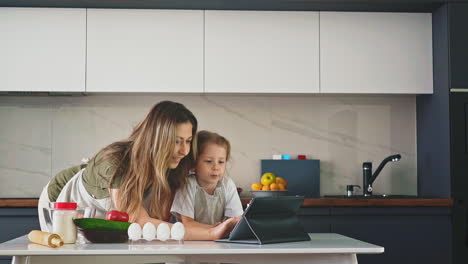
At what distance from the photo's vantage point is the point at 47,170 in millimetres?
4359

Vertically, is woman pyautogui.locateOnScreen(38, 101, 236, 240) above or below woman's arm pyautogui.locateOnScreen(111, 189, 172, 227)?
above

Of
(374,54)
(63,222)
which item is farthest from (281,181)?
(63,222)

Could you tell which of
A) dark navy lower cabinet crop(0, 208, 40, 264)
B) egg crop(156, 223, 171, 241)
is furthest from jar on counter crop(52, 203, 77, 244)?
dark navy lower cabinet crop(0, 208, 40, 264)

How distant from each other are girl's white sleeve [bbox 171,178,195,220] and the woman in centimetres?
3

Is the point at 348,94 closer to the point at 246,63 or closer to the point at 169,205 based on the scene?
the point at 246,63

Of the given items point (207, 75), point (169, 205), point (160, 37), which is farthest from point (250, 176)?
point (169, 205)

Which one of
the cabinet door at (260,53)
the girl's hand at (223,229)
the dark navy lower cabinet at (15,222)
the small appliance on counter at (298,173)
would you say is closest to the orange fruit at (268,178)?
the small appliance on counter at (298,173)

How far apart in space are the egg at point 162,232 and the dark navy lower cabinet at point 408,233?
1.93m

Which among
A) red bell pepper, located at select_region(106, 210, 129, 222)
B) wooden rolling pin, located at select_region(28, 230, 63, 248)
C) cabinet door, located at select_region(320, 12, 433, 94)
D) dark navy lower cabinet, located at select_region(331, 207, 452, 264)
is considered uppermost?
cabinet door, located at select_region(320, 12, 433, 94)

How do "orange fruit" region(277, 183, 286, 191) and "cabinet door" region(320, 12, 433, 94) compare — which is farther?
"cabinet door" region(320, 12, 433, 94)

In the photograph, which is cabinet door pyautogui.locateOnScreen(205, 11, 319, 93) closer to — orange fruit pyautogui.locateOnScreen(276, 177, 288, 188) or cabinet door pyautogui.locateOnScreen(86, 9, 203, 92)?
cabinet door pyautogui.locateOnScreen(86, 9, 203, 92)

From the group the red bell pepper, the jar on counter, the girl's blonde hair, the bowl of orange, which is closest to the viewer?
the jar on counter

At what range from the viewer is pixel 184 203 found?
257cm

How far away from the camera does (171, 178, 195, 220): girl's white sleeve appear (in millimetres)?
2549
